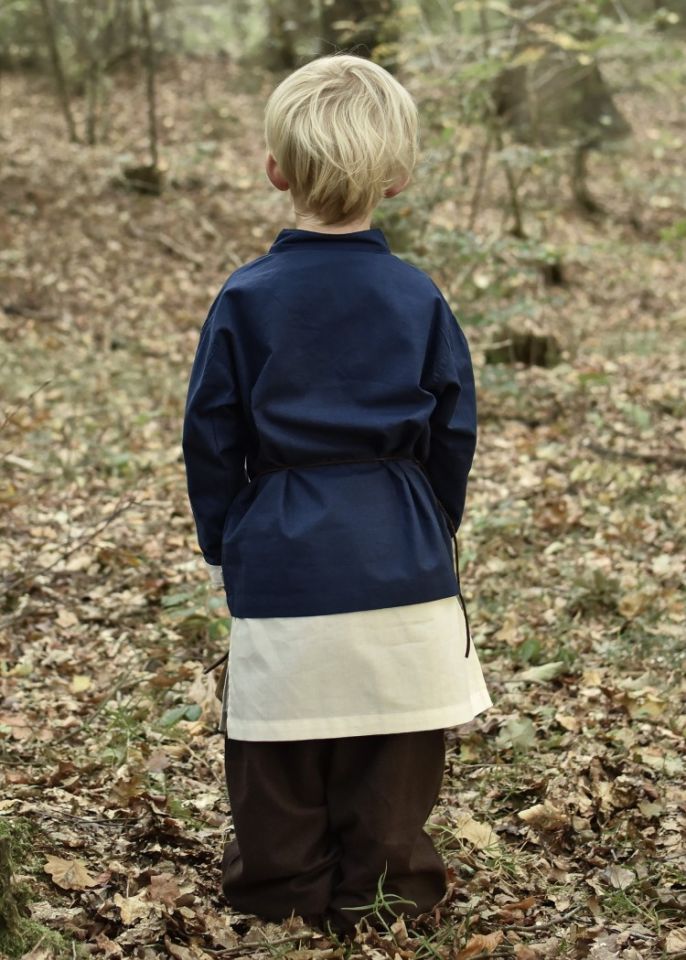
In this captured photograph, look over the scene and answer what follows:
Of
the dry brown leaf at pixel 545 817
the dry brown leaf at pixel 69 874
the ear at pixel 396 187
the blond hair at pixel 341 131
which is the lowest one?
the dry brown leaf at pixel 545 817

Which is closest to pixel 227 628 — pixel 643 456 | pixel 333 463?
pixel 333 463

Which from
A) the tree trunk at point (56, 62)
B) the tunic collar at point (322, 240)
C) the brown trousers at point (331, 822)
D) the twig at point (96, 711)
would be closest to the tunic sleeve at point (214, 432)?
the tunic collar at point (322, 240)

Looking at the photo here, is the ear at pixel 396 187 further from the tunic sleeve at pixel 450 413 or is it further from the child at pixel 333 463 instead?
the tunic sleeve at pixel 450 413

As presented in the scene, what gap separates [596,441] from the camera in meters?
6.87

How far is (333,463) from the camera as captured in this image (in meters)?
2.43

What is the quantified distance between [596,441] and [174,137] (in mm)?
9861

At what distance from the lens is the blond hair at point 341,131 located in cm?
229

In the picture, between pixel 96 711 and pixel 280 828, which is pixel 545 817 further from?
pixel 96 711

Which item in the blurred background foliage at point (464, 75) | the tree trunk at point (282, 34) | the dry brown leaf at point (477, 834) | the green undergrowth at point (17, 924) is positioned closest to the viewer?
the green undergrowth at point (17, 924)

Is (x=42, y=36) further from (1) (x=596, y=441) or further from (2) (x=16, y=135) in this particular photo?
(1) (x=596, y=441)

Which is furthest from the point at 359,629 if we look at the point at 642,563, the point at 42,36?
the point at 42,36

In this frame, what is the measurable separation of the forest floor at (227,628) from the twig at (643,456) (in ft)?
0.08

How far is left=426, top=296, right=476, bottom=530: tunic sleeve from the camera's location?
8.23 ft

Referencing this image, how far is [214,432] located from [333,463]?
0.97 ft
